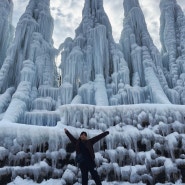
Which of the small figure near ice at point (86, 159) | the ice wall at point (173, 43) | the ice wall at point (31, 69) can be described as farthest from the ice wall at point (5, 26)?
the small figure near ice at point (86, 159)

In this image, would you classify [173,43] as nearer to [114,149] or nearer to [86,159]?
[114,149]

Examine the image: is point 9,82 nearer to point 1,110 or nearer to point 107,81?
point 1,110

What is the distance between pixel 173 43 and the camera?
17453mm

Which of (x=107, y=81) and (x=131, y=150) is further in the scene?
(x=107, y=81)

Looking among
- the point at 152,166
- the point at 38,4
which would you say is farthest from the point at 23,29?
the point at 152,166

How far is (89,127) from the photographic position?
10078 millimetres

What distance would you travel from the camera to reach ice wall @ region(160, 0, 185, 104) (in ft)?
51.0

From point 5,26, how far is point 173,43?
39.4 feet

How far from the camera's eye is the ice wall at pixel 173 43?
51.0 feet

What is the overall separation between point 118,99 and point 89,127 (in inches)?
178

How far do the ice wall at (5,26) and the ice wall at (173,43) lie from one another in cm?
1098

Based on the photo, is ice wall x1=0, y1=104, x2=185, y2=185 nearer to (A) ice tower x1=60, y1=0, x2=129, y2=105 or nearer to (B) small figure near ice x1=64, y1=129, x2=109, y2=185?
(B) small figure near ice x1=64, y1=129, x2=109, y2=185

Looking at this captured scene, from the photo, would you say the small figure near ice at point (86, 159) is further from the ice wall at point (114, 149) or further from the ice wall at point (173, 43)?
the ice wall at point (173, 43)

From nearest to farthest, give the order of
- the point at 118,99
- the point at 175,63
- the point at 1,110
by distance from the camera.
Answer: the point at 1,110 → the point at 118,99 → the point at 175,63
